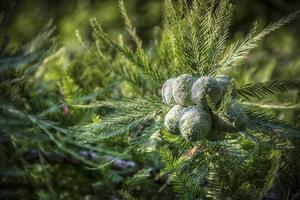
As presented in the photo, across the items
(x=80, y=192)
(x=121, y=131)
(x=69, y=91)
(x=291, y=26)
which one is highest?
(x=291, y=26)

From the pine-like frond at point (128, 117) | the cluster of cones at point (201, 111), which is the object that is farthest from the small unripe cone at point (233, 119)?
the pine-like frond at point (128, 117)

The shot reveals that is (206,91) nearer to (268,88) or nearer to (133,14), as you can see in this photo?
(268,88)

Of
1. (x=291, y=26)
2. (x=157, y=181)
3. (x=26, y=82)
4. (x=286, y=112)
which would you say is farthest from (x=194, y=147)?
(x=291, y=26)

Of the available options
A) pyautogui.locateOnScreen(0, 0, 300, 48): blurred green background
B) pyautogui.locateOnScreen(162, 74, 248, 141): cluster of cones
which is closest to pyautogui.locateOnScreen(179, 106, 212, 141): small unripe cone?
pyautogui.locateOnScreen(162, 74, 248, 141): cluster of cones

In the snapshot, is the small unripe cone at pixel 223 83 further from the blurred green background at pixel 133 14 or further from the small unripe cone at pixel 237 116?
the blurred green background at pixel 133 14

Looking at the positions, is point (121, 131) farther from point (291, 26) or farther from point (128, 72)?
point (291, 26)
